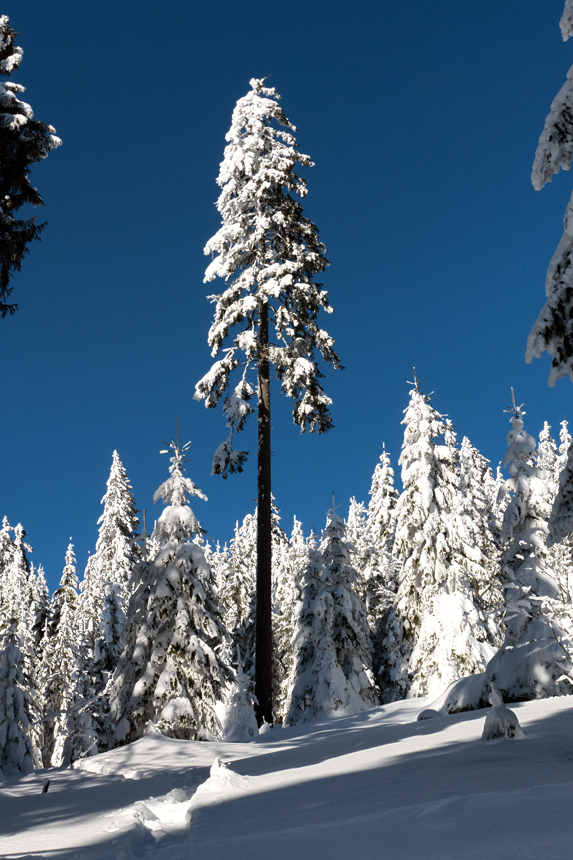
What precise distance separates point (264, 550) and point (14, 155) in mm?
10670

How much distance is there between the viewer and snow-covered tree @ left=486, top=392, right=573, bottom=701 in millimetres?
10555

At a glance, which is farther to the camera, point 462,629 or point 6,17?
point 462,629

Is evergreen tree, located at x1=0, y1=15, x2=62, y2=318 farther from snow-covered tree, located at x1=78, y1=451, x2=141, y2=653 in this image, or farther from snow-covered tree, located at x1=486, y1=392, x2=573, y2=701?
snow-covered tree, located at x1=78, y1=451, x2=141, y2=653

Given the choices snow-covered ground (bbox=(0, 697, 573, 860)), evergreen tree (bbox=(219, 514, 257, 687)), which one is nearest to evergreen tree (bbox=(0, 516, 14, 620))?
evergreen tree (bbox=(219, 514, 257, 687))

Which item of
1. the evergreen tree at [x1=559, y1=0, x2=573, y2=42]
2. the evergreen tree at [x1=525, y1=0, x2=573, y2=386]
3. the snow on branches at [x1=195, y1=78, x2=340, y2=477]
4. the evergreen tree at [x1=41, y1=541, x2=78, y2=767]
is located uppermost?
the snow on branches at [x1=195, y1=78, x2=340, y2=477]

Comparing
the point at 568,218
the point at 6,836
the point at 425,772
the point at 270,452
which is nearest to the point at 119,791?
the point at 6,836

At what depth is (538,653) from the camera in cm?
1097

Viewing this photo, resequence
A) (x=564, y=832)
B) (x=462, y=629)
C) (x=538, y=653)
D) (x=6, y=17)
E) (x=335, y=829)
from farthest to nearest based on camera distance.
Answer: (x=462, y=629) < (x=6, y=17) < (x=538, y=653) < (x=335, y=829) < (x=564, y=832)

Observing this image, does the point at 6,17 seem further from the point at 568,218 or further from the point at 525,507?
the point at 525,507

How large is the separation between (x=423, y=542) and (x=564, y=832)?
2076cm

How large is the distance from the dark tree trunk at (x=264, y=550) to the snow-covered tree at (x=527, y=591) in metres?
5.11

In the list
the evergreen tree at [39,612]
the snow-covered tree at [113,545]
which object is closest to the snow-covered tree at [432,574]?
the snow-covered tree at [113,545]

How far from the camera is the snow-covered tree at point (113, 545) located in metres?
36.0

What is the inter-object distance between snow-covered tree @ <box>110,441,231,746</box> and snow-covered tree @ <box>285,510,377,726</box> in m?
→ 9.25
